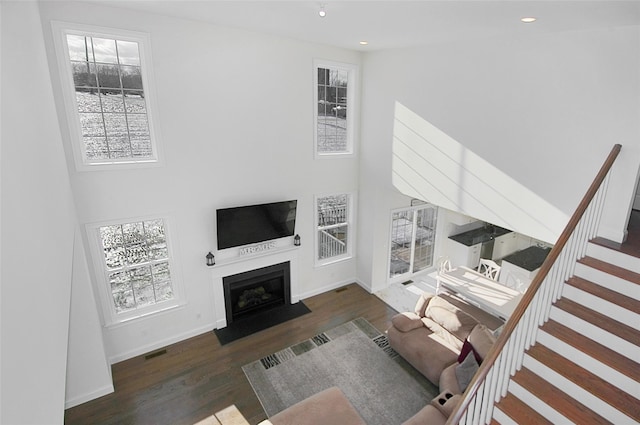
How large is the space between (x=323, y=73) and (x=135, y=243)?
4.44m

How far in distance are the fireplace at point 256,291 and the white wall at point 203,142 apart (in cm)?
38

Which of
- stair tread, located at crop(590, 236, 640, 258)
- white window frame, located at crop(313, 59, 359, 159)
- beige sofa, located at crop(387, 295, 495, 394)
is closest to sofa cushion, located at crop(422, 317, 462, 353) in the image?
beige sofa, located at crop(387, 295, 495, 394)

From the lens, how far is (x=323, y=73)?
629 cm

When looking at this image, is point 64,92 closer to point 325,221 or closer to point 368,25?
point 368,25

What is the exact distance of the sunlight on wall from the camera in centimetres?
412

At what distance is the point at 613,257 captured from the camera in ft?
10.8

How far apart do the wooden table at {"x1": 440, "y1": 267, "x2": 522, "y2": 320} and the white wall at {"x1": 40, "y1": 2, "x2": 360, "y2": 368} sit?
354 centimetres

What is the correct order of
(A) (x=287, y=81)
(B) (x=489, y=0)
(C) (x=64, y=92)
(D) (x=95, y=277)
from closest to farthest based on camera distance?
(B) (x=489, y=0)
(C) (x=64, y=92)
(D) (x=95, y=277)
(A) (x=287, y=81)

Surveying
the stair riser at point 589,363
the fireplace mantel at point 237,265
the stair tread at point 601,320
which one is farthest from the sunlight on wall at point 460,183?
the fireplace mantel at point 237,265

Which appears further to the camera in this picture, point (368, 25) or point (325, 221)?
point (325, 221)

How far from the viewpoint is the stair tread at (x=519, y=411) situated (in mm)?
2797

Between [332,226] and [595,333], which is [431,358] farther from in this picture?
[332,226]

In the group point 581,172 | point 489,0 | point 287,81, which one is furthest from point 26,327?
point 287,81

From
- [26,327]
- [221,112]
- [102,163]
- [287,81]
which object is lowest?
[26,327]
